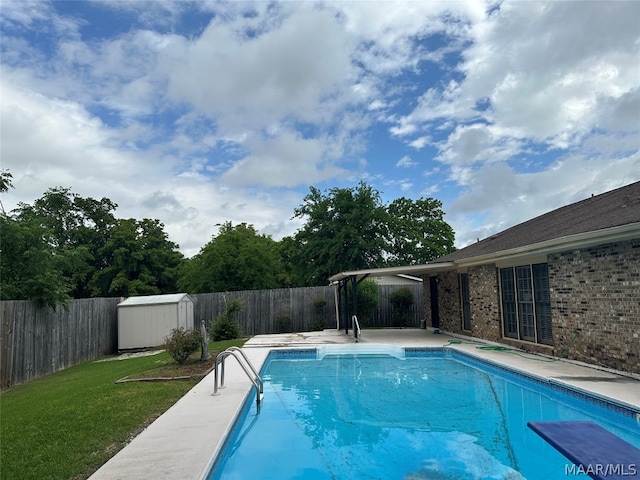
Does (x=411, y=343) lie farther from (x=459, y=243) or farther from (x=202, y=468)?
(x=459, y=243)

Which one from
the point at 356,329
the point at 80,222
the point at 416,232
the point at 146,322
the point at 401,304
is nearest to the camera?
the point at 356,329

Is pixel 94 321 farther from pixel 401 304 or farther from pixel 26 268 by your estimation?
pixel 401 304

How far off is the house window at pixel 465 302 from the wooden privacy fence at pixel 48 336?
11713 mm

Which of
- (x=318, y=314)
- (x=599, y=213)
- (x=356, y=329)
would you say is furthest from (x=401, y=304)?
(x=599, y=213)

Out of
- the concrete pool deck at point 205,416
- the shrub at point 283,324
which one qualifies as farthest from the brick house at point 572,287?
the shrub at point 283,324

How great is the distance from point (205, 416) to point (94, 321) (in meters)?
10.5

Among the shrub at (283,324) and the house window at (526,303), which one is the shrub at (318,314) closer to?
the shrub at (283,324)

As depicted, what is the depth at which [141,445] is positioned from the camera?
4.68m

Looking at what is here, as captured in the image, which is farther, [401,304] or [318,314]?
[401,304]

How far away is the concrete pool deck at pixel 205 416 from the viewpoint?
402cm

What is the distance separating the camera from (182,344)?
395 inches

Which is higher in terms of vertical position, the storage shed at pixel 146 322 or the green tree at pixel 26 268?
the green tree at pixel 26 268

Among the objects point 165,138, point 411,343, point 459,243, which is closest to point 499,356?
point 411,343

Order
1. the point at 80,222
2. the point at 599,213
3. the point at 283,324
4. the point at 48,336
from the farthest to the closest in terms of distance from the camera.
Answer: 1. the point at 80,222
2. the point at 283,324
3. the point at 48,336
4. the point at 599,213
